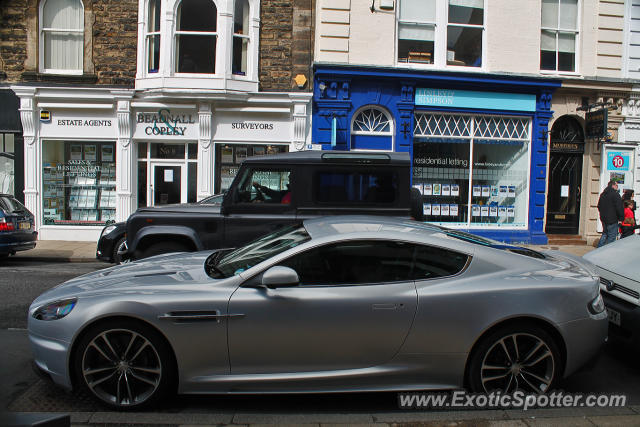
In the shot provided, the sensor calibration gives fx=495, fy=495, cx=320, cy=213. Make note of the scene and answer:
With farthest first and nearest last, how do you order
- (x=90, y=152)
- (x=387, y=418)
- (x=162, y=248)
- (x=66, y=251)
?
(x=90, y=152), (x=66, y=251), (x=162, y=248), (x=387, y=418)

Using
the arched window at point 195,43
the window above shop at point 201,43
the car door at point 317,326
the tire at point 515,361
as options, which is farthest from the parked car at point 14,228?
the tire at point 515,361

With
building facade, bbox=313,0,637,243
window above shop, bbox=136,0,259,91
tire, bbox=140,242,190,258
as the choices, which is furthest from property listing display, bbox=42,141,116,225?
tire, bbox=140,242,190,258

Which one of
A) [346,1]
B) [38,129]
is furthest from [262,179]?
[38,129]

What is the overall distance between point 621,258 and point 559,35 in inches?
480

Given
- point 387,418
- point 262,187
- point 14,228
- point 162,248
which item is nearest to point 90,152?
point 14,228

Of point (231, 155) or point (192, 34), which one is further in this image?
point (231, 155)

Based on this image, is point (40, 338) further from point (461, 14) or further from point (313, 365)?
point (461, 14)

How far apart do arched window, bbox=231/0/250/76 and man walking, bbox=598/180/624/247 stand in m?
10.2

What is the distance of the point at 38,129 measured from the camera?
46.8ft

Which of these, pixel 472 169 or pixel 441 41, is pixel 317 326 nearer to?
pixel 472 169

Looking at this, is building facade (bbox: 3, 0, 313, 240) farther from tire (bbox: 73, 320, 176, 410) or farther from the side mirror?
the side mirror

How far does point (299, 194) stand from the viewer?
659 centimetres

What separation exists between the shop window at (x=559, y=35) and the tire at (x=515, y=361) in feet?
44.3

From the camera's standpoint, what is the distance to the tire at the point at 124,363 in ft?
11.7
